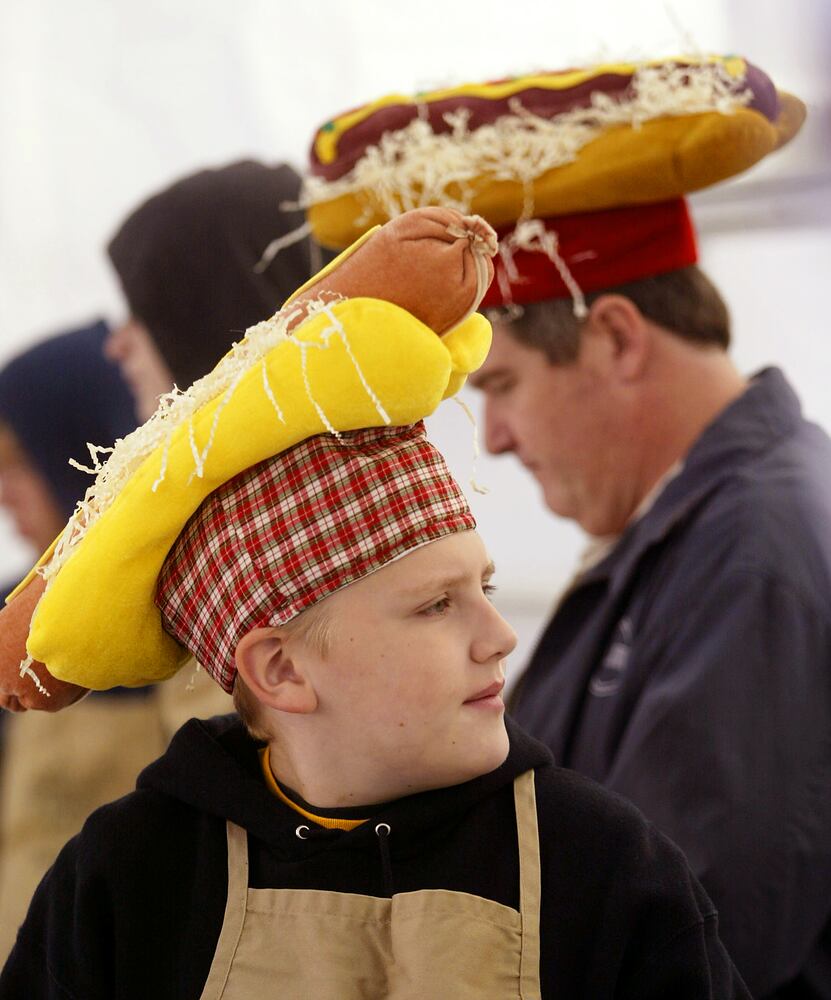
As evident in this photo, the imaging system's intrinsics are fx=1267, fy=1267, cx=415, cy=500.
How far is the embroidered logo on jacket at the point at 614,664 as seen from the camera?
1.60 m

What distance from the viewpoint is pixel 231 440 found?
0.96 meters

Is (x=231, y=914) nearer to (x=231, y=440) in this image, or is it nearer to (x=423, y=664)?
(x=423, y=664)

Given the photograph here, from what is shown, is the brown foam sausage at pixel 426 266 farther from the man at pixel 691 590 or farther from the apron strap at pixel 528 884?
the man at pixel 691 590

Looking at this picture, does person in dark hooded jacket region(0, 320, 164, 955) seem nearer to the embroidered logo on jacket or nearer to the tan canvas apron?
the embroidered logo on jacket

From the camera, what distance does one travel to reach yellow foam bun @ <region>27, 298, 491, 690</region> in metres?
0.94

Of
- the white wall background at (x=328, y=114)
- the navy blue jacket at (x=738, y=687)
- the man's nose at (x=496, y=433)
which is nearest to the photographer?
the navy blue jacket at (x=738, y=687)

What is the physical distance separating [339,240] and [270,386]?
74 centimetres

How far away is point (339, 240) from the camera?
165 cm

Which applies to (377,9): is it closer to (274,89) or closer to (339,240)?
Answer: (274,89)

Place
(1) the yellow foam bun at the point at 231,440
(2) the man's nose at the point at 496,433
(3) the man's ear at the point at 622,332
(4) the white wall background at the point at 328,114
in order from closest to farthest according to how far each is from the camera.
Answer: (1) the yellow foam bun at the point at 231,440, (3) the man's ear at the point at 622,332, (2) the man's nose at the point at 496,433, (4) the white wall background at the point at 328,114

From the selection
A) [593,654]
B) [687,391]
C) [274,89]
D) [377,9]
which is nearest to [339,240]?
[687,391]

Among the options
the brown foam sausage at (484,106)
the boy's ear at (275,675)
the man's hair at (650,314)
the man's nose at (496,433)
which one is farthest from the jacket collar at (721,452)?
the boy's ear at (275,675)

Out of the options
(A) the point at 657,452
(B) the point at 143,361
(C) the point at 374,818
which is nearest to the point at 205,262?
(B) the point at 143,361

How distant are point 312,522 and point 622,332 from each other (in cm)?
85
